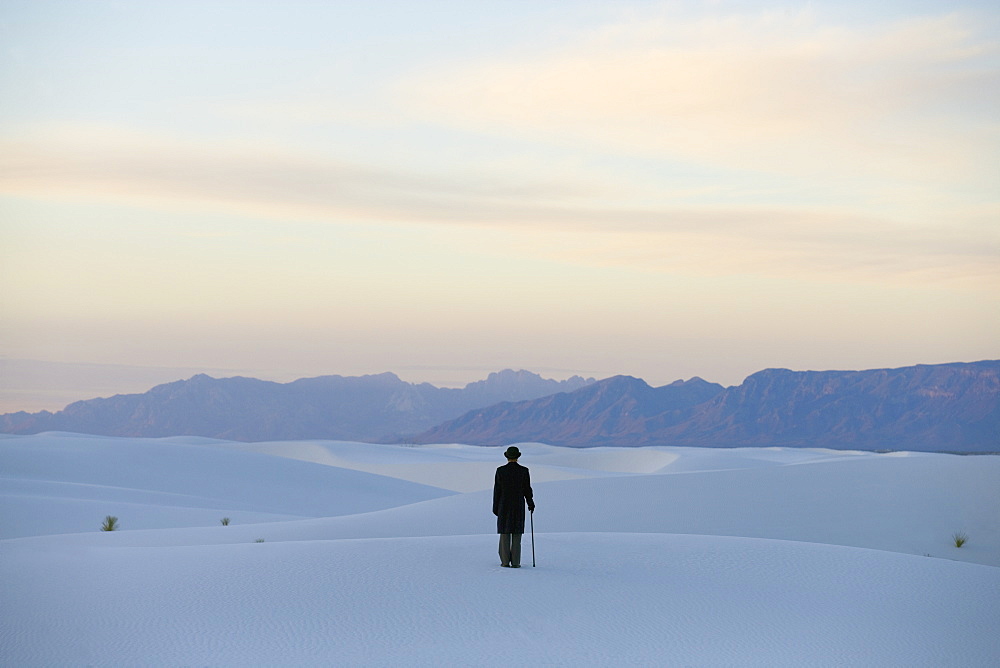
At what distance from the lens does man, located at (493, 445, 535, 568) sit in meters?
12.0

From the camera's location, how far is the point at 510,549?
12.1 metres

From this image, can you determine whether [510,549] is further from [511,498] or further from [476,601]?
[476,601]

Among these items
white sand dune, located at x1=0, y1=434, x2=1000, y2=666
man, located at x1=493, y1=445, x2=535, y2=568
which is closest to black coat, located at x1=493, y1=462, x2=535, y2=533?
man, located at x1=493, y1=445, x2=535, y2=568

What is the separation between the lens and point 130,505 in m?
28.0

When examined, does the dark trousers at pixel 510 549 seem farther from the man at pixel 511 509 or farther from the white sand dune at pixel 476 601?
the white sand dune at pixel 476 601

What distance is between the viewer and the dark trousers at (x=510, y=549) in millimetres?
12070

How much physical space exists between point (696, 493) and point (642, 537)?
11.3 m

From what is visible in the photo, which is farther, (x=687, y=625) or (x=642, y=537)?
(x=642, y=537)

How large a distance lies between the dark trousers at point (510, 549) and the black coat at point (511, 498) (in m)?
0.10

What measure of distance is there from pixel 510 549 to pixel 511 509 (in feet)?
1.56

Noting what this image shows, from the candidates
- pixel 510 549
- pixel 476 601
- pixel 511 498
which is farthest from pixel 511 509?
pixel 476 601

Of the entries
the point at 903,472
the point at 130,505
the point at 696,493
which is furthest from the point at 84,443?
the point at 903,472

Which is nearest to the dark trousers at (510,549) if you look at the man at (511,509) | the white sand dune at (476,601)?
the man at (511,509)

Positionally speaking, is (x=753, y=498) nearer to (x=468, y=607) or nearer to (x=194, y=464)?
(x=468, y=607)
